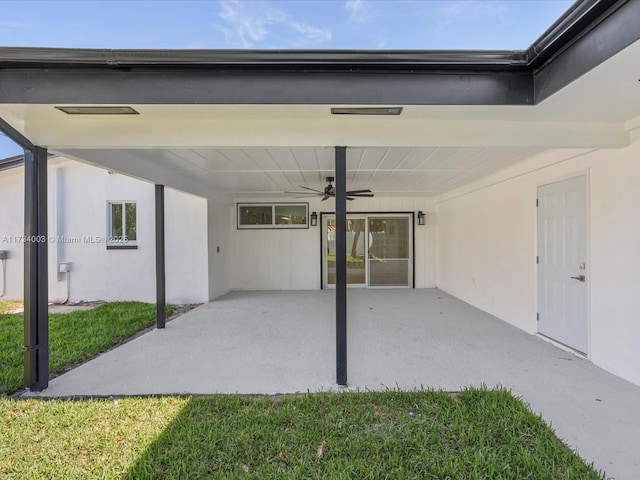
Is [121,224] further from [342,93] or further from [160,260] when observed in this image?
[342,93]

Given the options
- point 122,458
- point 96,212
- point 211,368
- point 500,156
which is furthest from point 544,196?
point 96,212

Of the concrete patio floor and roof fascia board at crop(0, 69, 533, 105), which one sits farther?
the concrete patio floor

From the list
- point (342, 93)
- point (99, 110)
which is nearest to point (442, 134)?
point (342, 93)

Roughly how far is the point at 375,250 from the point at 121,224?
6401 millimetres

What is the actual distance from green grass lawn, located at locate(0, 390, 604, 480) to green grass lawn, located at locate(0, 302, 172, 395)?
810mm

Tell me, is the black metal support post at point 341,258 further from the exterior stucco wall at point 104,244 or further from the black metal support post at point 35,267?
the exterior stucco wall at point 104,244

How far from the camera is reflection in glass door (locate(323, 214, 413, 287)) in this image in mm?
8852

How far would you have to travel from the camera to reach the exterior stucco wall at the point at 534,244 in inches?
125

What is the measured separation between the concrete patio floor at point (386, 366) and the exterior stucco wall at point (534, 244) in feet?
1.26

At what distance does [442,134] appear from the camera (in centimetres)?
293

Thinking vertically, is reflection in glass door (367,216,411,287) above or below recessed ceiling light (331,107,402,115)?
below

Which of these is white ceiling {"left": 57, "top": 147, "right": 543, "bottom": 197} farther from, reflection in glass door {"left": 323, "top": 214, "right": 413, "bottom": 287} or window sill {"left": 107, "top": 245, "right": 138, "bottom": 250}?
reflection in glass door {"left": 323, "top": 214, "right": 413, "bottom": 287}

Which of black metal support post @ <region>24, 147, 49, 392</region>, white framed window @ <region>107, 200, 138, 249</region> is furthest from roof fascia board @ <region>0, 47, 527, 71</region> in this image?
white framed window @ <region>107, 200, 138, 249</region>

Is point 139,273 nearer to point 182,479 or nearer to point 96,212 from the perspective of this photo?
point 96,212
